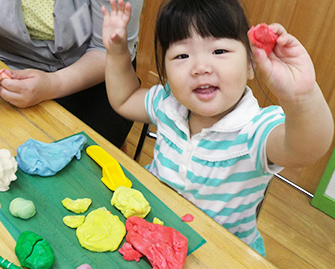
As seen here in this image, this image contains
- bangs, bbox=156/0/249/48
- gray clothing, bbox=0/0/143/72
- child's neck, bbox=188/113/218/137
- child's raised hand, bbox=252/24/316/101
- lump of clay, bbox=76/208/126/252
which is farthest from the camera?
gray clothing, bbox=0/0/143/72

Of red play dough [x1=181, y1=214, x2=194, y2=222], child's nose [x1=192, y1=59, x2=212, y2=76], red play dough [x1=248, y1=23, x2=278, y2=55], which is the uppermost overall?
red play dough [x1=248, y1=23, x2=278, y2=55]

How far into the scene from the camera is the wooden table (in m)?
0.68

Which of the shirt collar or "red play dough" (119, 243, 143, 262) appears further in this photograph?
the shirt collar

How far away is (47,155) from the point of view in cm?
83

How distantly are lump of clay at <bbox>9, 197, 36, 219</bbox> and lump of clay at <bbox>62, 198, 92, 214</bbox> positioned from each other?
0.06 metres

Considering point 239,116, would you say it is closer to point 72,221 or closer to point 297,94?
point 297,94

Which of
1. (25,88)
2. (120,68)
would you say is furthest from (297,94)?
(25,88)

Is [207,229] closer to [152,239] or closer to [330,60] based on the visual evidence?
[152,239]

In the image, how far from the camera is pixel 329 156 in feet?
6.28

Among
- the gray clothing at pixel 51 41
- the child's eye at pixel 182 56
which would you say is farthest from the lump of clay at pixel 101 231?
the gray clothing at pixel 51 41

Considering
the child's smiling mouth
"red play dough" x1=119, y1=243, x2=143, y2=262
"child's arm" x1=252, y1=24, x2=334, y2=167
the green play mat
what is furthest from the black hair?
"red play dough" x1=119, y1=243, x2=143, y2=262

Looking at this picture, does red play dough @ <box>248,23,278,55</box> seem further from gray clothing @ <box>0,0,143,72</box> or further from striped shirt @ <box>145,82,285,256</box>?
gray clothing @ <box>0,0,143,72</box>

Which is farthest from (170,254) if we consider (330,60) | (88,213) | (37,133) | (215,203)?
(330,60)

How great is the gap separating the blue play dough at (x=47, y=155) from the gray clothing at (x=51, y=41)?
17.4 inches
